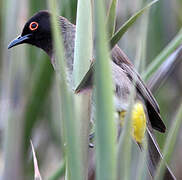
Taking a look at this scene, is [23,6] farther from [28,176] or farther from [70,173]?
[70,173]

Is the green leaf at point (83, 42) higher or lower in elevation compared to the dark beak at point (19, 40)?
higher

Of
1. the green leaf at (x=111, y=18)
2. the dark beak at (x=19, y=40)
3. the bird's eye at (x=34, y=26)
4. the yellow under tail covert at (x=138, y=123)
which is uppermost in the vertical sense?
the green leaf at (x=111, y=18)

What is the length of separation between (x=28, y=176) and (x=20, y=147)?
412mm

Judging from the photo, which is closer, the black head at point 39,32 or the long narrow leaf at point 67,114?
the long narrow leaf at point 67,114

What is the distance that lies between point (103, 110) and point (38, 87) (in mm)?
1403

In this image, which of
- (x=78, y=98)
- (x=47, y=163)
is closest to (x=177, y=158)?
(x=47, y=163)

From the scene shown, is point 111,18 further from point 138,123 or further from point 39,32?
point 39,32

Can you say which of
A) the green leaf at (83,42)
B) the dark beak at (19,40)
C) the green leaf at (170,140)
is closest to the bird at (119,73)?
the dark beak at (19,40)

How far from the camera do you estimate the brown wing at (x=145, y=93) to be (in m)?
2.09

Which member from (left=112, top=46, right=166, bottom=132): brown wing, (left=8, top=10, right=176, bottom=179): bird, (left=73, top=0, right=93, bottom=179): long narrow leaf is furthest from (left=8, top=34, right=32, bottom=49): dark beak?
(left=73, top=0, right=93, bottom=179): long narrow leaf

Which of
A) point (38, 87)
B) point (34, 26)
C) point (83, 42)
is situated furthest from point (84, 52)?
point (34, 26)

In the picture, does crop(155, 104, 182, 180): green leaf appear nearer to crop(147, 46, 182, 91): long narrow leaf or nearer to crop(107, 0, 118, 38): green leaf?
crop(107, 0, 118, 38): green leaf

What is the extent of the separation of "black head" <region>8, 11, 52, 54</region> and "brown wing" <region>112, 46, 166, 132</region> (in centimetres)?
37

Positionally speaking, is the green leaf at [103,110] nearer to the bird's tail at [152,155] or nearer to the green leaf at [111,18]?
the green leaf at [111,18]
